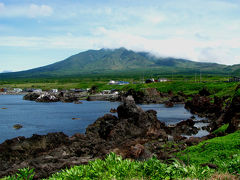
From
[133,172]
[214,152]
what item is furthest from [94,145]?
[133,172]

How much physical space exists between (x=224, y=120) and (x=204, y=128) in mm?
7679

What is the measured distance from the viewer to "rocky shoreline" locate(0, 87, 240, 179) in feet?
89.4

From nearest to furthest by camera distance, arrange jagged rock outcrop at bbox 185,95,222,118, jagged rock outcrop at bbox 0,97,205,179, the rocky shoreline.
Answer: jagged rock outcrop at bbox 0,97,205,179 → the rocky shoreline → jagged rock outcrop at bbox 185,95,222,118

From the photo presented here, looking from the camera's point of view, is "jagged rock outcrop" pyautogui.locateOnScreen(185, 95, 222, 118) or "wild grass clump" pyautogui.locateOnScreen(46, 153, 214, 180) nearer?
"wild grass clump" pyautogui.locateOnScreen(46, 153, 214, 180)

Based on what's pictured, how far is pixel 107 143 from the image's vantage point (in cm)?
3819

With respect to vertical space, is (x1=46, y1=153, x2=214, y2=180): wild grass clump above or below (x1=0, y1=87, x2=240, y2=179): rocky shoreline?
above

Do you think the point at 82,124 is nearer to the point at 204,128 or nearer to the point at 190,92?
the point at 204,128

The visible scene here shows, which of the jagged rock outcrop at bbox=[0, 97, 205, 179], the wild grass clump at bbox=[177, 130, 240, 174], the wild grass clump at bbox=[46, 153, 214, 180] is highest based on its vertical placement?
the wild grass clump at bbox=[46, 153, 214, 180]

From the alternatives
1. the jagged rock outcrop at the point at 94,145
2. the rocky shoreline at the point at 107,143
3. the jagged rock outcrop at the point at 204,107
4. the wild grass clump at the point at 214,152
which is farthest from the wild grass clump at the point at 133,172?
the jagged rock outcrop at the point at 204,107

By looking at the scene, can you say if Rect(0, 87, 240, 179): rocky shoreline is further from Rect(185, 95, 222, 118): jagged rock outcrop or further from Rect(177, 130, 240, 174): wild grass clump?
Rect(185, 95, 222, 118): jagged rock outcrop

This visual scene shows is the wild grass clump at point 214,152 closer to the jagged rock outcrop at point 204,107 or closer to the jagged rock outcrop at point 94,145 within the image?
the jagged rock outcrop at point 94,145

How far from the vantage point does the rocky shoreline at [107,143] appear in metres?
27.2

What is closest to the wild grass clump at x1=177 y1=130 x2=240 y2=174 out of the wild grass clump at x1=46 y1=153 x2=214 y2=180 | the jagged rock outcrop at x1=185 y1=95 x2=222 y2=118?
the wild grass clump at x1=46 y1=153 x2=214 y2=180

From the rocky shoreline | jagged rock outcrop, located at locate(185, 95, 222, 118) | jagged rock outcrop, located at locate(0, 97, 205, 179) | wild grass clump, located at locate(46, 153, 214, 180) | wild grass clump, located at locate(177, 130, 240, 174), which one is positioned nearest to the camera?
wild grass clump, located at locate(46, 153, 214, 180)
